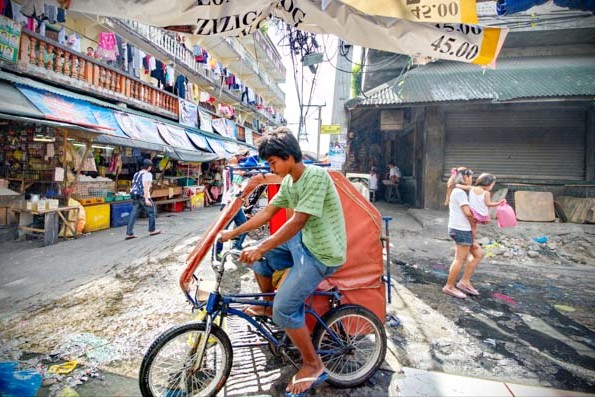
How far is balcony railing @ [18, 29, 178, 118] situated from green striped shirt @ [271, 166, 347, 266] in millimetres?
8613

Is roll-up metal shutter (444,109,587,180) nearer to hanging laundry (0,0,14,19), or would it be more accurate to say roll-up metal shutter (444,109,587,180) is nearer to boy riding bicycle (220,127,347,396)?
boy riding bicycle (220,127,347,396)

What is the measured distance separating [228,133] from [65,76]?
10.9 metres

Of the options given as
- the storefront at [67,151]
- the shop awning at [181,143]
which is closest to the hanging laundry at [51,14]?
the storefront at [67,151]

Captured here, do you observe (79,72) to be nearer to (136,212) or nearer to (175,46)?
(136,212)

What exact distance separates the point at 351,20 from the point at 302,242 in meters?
2.46

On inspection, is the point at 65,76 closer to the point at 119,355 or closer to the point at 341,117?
the point at 119,355

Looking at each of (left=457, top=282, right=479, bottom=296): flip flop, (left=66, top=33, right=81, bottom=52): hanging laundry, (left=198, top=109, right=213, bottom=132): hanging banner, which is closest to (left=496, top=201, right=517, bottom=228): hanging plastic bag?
(left=457, top=282, right=479, bottom=296): flip flop

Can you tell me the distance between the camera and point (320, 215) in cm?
212

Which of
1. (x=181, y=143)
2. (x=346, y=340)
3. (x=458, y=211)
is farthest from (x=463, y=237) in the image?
(x=181, y=143)

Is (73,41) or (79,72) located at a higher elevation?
(73,41)

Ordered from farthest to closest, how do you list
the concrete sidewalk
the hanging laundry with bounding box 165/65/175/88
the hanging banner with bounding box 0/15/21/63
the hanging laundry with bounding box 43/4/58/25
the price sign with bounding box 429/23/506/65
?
the hanging laundry with bounding box 165/65/175/88, the hanging laundry with bounding box 43/4/58/25, the hanging banner with bounding box 0/15/21/63, the price sign with bounding box 429/23/506/65, the concrete sidewalk

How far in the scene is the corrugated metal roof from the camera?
8.52 m

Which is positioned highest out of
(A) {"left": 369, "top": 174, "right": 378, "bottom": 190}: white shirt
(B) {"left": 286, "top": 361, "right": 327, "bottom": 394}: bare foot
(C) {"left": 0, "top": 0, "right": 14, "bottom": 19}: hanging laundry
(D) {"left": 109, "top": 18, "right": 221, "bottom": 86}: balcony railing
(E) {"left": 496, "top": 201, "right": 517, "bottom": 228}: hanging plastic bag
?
(D) {"left": 109, "top": 18, "right": 221, "bottom": 86}: balcony railing

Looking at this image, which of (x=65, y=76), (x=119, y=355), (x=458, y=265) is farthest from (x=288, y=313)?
(x=65, y=76)
